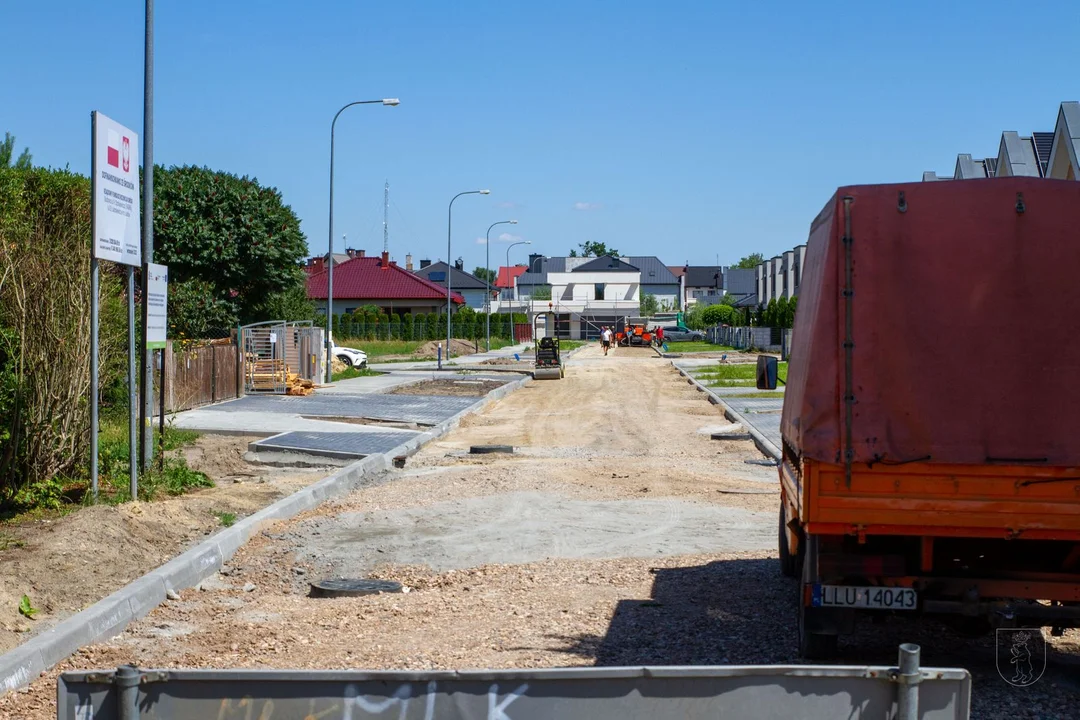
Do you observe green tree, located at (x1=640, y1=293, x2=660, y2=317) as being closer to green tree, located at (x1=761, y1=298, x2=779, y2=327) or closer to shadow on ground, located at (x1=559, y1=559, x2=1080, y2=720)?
green tree, located at (x1=761, y1=298, x2=779, y2=327)

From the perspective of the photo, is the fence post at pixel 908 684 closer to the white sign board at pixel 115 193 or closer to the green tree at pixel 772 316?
the white sign board at pixel 115 193

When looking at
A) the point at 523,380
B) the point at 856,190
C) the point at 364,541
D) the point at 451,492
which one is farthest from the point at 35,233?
the point at 523,380

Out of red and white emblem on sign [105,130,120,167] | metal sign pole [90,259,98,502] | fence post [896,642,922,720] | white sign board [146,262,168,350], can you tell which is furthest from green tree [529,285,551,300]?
fence post [896,642,922,720]

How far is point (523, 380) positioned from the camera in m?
42.2

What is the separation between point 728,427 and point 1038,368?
17.6m

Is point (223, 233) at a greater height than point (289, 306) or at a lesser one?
greater

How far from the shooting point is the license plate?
610 cm

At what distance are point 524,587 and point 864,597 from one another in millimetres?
3360

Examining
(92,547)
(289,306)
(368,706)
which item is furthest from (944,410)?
(289,306)

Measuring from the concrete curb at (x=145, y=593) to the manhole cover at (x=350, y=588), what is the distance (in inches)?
41.3

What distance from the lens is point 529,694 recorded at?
12.0ft

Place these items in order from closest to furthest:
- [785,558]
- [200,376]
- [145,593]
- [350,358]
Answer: [145,593] < [785,558] < [200,376] < [350,358]

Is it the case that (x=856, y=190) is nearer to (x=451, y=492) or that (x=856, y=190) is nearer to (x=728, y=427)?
(x=451, y=492)

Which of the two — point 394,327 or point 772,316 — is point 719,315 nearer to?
point 394,327
